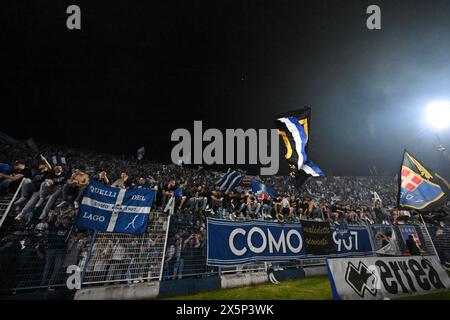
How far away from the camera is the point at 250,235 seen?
7.86 metres

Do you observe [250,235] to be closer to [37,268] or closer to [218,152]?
[37,268]

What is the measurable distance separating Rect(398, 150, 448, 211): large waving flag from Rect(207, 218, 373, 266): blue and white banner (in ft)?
10.4

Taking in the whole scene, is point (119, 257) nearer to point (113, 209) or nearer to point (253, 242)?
point (113, 209)

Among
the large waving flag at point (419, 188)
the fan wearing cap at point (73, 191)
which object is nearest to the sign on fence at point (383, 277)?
→ the large waving flag at point (419, 188)

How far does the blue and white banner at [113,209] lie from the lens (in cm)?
609

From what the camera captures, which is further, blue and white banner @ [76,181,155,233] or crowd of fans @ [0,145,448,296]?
blue and white banner @ [76,181,155,233]

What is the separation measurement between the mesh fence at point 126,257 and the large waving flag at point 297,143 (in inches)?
185

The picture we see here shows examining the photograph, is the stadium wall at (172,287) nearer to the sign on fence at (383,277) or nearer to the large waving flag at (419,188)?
the sign on fence at (383,277)

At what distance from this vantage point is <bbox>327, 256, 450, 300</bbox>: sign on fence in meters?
5.00

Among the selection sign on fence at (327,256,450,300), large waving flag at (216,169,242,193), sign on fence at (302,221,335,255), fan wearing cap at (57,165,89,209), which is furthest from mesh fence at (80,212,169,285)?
large waving flag at (216,169,242,193)

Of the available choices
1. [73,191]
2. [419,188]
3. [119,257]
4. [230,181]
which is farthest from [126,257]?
[419,188]

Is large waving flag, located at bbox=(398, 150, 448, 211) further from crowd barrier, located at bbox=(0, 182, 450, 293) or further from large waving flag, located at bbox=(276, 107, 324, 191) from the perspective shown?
crowd barrier, located at bbox=(0, 182, 450, 293)
